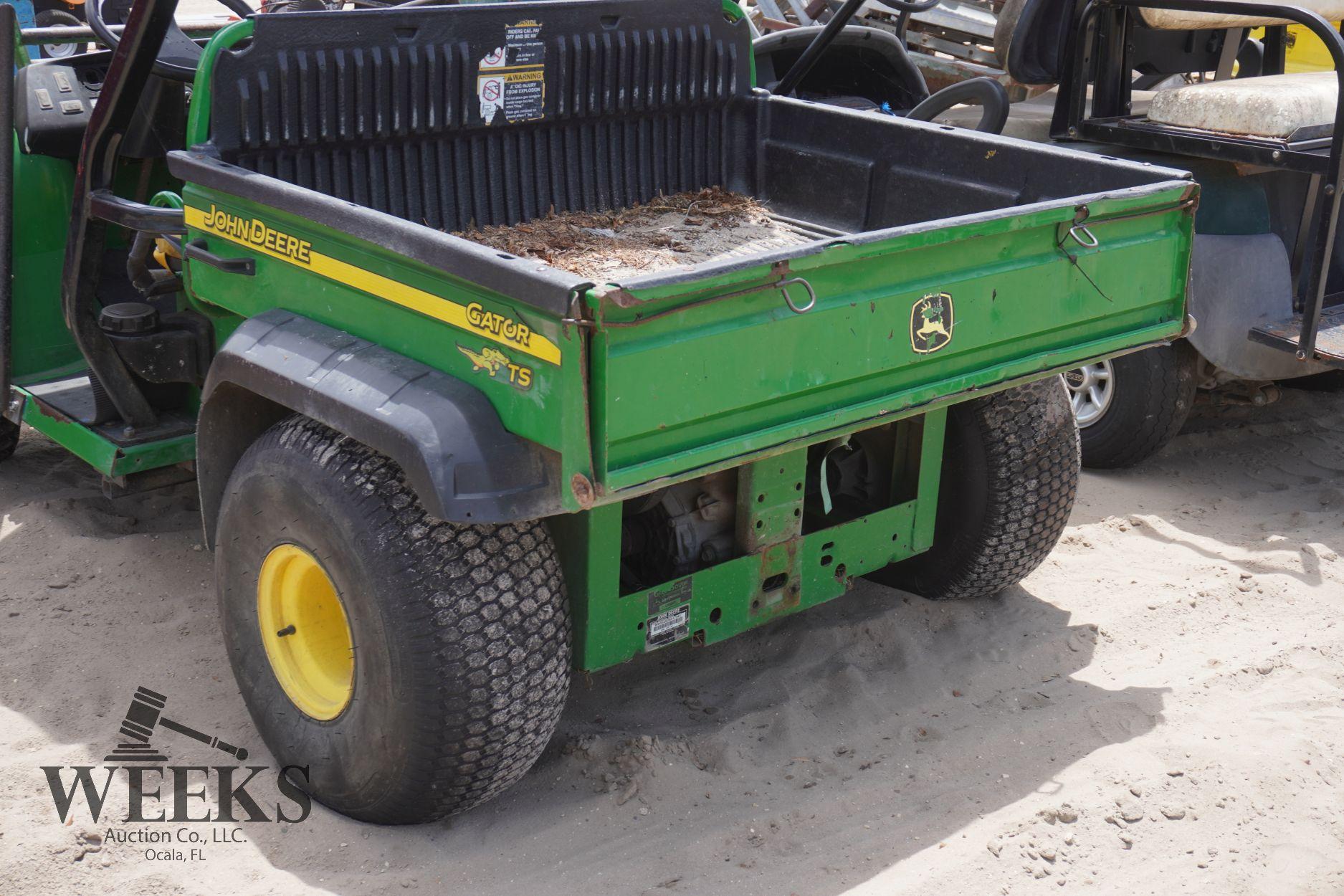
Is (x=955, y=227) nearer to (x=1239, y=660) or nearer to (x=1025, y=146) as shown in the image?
(x=1025, y=146)

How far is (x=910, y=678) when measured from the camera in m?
3.69

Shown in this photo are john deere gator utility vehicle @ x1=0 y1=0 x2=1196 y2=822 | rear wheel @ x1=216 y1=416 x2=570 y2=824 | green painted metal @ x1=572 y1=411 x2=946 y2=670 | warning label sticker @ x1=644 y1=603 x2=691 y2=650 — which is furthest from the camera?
warning label sticker @ x1=644 y1=603 x2=691 y2=650

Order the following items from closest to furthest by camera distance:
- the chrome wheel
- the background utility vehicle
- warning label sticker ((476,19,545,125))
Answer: warning label sticker ((476,19,545,125)), the background utility vehicle, the chrome wheel

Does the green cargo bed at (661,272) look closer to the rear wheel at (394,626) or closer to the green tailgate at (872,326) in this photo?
the green tailgate at (872,326)

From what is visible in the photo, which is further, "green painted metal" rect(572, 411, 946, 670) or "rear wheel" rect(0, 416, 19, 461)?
"rear wheel" rect(0, 416, 19, 461)

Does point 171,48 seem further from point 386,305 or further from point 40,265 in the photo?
point 386,305

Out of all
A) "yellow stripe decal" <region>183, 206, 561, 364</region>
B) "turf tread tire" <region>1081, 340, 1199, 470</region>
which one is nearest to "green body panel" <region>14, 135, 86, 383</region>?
"yellow stripe decal" <region>183, 206, 561, 364</region>

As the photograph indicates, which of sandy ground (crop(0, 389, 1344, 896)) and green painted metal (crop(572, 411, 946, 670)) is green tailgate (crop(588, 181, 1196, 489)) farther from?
sandy ground (crop(0, 389, 1344, 896))

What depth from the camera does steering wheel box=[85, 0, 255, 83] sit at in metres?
3.59

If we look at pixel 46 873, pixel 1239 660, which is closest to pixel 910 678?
pixel 1239 660

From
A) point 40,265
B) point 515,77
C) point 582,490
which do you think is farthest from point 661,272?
point 40,265

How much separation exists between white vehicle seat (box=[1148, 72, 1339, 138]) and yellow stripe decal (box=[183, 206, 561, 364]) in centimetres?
303

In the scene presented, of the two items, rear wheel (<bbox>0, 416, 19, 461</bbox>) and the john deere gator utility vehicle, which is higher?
the john deere gator utility vehicle

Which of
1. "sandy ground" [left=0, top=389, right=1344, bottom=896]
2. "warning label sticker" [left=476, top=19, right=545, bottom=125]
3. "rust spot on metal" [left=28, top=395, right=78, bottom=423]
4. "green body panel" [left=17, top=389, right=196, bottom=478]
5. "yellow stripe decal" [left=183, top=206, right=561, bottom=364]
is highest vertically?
"warning label sticker" [left=476, top=19, right=545, bottom=125]
